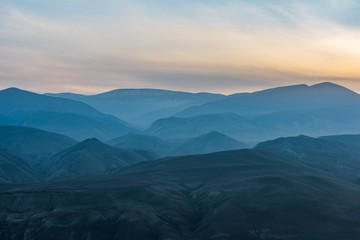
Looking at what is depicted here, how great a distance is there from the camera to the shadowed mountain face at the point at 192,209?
82.8m

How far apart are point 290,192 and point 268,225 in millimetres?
26498

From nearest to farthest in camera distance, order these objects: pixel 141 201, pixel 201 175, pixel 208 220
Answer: pixel 208 220 < pixel 141 201 < pixel 201 175

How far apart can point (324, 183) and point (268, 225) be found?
46554 millimetres

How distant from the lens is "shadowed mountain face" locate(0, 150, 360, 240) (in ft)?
272

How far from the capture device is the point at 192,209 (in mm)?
103250

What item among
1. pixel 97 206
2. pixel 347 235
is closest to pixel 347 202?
pixel 347 235

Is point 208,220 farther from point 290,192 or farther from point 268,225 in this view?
point 290,192

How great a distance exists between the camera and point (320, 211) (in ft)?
311

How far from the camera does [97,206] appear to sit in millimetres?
95812

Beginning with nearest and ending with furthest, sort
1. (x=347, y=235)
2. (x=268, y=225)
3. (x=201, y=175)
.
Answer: (x=347, y=235) → (x=268, y=225) → (x=201, y=175)

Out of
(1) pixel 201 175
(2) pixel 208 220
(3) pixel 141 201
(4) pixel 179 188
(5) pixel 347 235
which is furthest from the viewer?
(1) pixel 201 175

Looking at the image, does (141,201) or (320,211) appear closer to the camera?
(320,211)

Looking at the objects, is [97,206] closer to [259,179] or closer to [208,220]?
[208,220]

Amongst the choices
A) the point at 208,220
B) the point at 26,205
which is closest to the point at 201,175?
the point at 208,220
